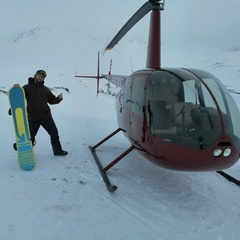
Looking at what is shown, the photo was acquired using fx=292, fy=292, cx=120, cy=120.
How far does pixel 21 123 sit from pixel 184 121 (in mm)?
2740

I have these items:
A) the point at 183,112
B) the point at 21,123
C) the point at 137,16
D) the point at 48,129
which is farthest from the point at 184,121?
the point at 137,16

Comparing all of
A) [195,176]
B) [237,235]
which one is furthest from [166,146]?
[195,176]

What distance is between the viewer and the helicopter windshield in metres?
3.74

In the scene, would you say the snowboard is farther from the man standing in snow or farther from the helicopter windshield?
the helicopter windshield

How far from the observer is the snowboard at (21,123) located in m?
4.88

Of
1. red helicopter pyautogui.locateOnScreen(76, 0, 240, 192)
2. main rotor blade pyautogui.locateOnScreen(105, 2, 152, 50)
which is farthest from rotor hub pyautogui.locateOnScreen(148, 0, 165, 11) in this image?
red helicopter pyautogui.locateOnScreen(76, 0, 240, 192)

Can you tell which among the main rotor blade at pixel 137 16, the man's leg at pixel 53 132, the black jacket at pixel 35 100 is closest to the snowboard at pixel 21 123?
the black jacket at pixel 35 100

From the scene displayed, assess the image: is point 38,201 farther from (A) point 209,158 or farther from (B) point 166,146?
(A) point 209,158

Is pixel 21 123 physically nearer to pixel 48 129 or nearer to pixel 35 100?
pixel 35 100

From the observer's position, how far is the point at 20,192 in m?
3.91

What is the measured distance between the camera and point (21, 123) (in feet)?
16.2

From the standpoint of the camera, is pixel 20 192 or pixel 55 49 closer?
pixel 20 192

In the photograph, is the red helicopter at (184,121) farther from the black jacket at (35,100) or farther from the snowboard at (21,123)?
the black jacket at (35,100)

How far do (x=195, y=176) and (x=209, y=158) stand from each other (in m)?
1.63
